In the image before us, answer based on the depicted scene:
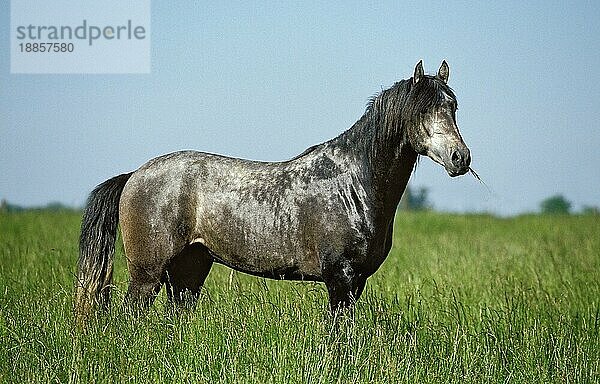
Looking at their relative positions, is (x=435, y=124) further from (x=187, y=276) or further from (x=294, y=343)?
(x=187, y=276)

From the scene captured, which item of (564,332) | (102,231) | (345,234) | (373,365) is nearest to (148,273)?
(102,231)

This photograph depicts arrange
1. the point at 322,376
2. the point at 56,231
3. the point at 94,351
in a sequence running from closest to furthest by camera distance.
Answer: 1. the point at 322,376
2. the point at 94,351
3. the point at 56,231

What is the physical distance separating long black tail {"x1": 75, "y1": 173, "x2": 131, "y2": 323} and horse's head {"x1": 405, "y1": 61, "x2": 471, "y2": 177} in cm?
227

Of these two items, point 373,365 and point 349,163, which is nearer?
point 373,365

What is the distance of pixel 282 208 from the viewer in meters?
5.29

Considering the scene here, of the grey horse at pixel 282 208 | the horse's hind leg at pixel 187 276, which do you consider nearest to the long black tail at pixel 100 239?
the grey horse at pixel 282 208

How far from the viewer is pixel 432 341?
5504 millimetres

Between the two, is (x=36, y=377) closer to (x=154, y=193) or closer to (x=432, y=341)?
(x=154, y=193)

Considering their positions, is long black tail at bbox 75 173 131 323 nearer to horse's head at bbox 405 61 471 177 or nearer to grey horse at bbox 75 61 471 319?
grey horse at bbox 75 61 471 319

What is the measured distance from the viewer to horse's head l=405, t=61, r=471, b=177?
4.77 metres

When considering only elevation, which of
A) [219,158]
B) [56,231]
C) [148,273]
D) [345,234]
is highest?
[219,158]

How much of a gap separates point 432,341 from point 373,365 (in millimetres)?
976

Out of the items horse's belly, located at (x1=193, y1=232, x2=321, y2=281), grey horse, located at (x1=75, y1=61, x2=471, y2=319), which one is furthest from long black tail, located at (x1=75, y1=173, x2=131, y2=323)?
horse's belly, located at (x1=193, y1=232, x2=321, y2=281)

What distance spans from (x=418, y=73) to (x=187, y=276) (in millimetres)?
2254
